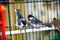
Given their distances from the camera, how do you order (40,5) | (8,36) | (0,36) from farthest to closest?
1. (40,5)
2. (8,36)
3. (0,36)

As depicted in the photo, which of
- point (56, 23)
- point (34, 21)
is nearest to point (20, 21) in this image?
point (34, 21)

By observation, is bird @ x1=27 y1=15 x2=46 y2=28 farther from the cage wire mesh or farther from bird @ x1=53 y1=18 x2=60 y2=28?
bird @ x1=53 y1=18 x2=60 y2=28

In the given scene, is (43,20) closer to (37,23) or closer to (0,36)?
(37,23)

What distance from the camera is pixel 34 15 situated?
182cm

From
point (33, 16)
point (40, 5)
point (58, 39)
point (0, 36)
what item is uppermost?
point (40, 5)

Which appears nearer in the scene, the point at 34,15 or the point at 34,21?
the point at 34,21

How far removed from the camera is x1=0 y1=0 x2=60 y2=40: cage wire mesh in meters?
1.73

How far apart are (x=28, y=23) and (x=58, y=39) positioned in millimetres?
461

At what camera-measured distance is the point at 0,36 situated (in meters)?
0.99

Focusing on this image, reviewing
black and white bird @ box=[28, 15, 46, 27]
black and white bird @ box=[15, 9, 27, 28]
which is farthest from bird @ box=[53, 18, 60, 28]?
black and white bird @ box=[15, 9, 27, 28]

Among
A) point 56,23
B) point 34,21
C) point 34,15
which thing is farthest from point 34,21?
point 56,23

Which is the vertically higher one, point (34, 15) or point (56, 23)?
point (34, 15)

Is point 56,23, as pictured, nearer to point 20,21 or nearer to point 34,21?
point 34,21

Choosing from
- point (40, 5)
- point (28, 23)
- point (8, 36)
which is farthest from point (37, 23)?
point (8, 36)
